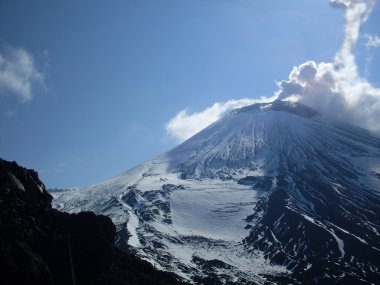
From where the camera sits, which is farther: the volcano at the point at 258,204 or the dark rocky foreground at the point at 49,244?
the volcano at the point at 258,204

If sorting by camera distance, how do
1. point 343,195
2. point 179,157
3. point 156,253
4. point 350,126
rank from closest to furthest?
point 156,253
point 343,195
point 179,157
point 350,126

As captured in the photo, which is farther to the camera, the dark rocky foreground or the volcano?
the volcano

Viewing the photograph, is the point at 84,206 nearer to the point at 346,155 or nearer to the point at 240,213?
the point at 240,213

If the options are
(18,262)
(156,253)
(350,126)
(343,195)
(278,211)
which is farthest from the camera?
(350,126)

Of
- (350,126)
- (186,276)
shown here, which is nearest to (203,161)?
(350,126)
